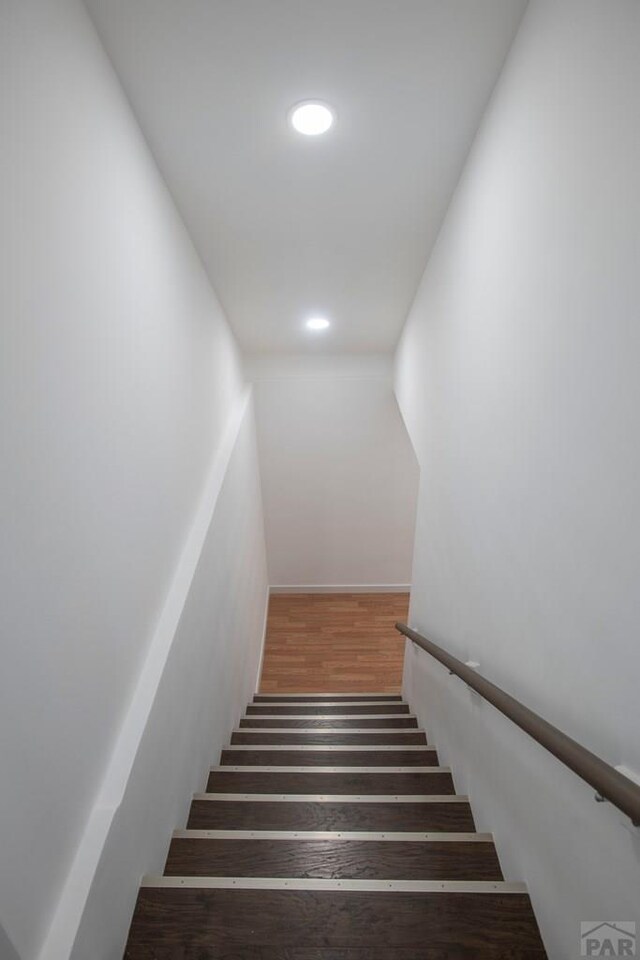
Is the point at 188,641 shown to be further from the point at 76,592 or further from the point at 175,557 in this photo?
the point at 76,592

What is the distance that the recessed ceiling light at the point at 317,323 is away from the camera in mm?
3729

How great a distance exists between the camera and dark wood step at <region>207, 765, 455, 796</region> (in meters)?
1.90

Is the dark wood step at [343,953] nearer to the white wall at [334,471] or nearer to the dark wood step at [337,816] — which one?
the dark wood step at [337,816]

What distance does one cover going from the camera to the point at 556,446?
1134 millimetres

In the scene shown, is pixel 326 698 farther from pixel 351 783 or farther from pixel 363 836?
pixel 363 836

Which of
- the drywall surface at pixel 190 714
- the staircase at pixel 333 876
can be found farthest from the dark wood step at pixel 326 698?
the staircase at pixel 333 876

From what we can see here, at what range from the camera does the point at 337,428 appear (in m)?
5.05

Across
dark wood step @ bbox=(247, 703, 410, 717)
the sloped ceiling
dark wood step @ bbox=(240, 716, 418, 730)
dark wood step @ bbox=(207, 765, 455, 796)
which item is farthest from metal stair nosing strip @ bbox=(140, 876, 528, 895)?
the sloped ceiling

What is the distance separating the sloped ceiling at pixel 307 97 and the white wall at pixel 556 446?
0.59 feet

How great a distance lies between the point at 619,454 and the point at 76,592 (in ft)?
4.13

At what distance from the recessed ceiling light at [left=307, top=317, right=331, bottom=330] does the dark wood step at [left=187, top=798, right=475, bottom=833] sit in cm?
323

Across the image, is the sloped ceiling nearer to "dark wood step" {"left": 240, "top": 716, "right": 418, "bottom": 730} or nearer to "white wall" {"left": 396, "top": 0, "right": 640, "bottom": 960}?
"white wall" {"left": 396, "top": 0, "right": 640, "bottom": 960}

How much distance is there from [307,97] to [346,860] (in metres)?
2.50

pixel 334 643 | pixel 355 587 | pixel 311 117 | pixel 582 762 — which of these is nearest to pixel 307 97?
pixel 311 117
